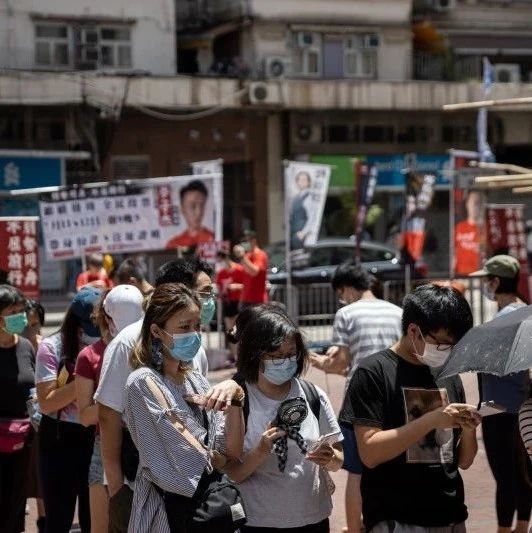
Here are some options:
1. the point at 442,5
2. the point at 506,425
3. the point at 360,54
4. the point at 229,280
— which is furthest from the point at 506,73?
the point at 506,425

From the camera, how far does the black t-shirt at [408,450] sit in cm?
487

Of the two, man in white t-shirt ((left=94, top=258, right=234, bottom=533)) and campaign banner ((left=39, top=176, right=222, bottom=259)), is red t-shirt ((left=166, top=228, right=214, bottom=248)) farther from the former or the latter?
man in white t-shirt ((left=94, top=258, right=234, bottom=533))

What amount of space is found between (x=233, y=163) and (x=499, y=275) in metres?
25.4

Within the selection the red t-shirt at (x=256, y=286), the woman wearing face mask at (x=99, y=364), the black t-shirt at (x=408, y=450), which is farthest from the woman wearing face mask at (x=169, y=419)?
the red t-shirt at (x=256, y=286)

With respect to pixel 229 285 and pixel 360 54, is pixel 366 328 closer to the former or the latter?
pixel 229 285

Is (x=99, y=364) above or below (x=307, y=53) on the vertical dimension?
below

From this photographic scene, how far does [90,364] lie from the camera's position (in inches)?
244

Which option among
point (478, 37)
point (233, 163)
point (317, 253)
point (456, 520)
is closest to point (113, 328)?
point (456, 520)

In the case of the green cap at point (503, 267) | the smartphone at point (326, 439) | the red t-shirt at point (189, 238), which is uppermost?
the green cap at point (503, 267)

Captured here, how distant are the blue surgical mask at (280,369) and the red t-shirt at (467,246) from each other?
15.6 m

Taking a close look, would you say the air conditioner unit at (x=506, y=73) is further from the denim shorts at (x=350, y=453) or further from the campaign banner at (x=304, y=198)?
the denim shorts at (x=350, y=453)

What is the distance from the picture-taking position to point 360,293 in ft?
27.4

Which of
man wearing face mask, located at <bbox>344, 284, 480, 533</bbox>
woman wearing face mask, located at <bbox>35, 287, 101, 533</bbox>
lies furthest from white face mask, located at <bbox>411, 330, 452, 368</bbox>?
woman wearing face mask, located at <bbox>35, 287, 101, 533</bbox>

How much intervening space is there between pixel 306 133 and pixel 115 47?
5286 mm
